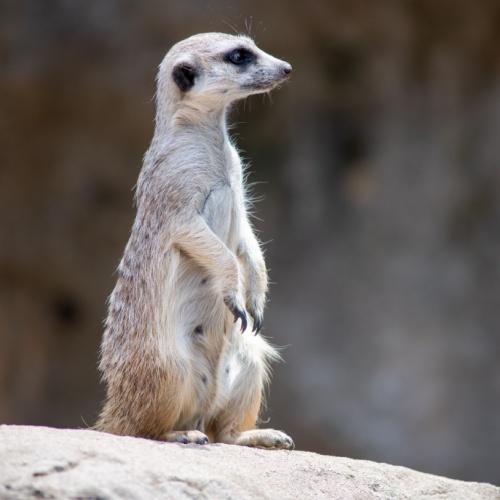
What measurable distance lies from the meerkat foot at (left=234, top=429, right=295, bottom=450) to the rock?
0.57 feet

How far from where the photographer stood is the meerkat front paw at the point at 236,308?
169 inches

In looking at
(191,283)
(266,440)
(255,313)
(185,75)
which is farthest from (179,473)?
(185,75)

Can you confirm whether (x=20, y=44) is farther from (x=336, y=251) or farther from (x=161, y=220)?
(x=161, y=220)

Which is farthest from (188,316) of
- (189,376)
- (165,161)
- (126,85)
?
(126,85)

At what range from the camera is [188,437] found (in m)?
4.14

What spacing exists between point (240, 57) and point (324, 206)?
Result: 4.68 m

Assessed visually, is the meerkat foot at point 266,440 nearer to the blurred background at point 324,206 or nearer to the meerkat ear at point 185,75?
the meerkat ear at point 185,75

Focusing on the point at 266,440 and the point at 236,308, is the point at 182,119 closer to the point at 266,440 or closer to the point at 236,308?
the point at 236,308

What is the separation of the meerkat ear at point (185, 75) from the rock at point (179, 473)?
135 centimetres

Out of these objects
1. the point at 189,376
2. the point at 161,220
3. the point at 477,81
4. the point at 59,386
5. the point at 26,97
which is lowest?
the point at 59,386

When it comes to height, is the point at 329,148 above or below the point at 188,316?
above

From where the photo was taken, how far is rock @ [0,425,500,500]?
343 centimetres

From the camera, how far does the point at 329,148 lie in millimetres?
9125

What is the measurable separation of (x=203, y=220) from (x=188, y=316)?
379mm
